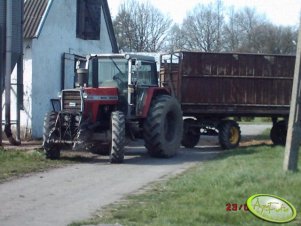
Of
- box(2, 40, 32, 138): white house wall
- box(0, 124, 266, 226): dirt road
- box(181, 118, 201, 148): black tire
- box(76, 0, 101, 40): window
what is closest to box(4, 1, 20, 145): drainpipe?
box(2, 40, 32, 138): white house wall

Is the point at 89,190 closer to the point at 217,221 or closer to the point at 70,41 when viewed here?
the point at 217,221

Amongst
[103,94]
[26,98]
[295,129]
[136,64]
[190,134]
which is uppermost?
[136,64]

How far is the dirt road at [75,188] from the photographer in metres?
9.33

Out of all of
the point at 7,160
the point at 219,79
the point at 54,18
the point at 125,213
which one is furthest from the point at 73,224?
the point at 54,18

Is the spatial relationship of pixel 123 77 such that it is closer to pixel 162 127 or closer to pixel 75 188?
pixel 162 127

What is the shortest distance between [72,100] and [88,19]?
1012 cm

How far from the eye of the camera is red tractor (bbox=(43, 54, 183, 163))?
16188mm

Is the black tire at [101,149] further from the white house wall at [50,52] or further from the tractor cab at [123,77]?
the white house wall at [50,52]

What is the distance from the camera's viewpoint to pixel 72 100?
16500 mm

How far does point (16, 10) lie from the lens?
65.4ft

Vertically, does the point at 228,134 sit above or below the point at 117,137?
below

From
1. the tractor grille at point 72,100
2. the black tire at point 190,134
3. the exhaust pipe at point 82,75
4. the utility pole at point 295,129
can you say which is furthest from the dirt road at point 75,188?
the black tire at point 190,134

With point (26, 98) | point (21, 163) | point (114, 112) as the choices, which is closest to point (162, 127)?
point (114, 112)

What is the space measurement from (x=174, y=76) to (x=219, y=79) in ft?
4.90
